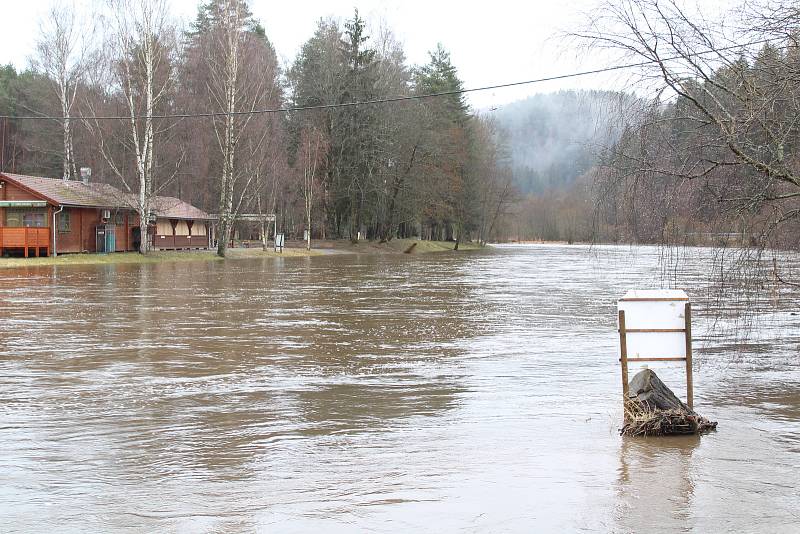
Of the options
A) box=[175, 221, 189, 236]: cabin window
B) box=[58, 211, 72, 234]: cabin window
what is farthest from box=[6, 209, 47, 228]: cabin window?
box=[175, 221, 189, 236]: cabin window

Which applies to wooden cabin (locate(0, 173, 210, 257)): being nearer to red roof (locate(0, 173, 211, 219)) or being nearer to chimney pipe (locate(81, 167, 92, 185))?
red roof (locate(0, 173, 211, 219))

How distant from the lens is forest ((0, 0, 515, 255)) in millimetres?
51688

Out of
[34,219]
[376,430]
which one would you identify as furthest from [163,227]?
[376,430]

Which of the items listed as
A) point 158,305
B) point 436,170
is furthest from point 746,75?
point 436,170

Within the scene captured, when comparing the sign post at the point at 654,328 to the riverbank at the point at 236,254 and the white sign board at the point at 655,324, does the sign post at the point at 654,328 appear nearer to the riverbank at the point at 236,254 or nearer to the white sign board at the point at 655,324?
the white sign board at the point at 655,324

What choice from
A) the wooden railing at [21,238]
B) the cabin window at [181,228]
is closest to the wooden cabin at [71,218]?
the wooden railing at [21,238]

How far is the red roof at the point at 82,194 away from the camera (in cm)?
4069

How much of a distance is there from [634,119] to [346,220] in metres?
69.7

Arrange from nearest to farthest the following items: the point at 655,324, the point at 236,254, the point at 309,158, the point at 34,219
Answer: the point at 655,324, the point at 34,219, the point at 236,254, the point at 309,158

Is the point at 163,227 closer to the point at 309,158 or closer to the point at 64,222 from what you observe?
the point at 64,222

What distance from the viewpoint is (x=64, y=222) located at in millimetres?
42156

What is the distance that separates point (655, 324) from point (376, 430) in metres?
2.60

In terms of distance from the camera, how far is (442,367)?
10773 mm

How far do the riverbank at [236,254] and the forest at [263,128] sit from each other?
7.01 feet
